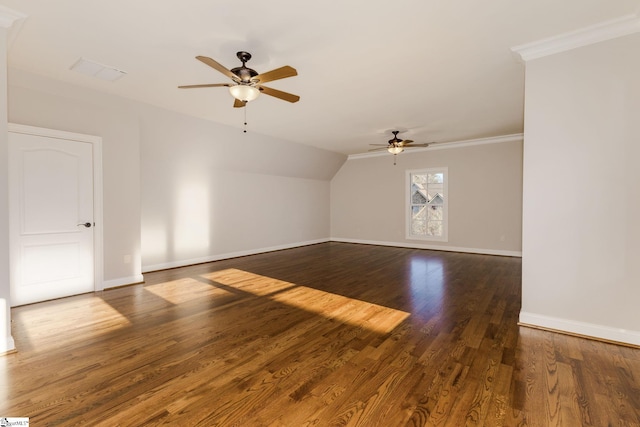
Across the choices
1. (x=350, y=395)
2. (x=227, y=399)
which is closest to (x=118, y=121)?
(x=227, y=399)

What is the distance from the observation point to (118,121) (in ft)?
14.4

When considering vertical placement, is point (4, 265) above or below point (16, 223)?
below

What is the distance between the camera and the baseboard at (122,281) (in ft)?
14.1

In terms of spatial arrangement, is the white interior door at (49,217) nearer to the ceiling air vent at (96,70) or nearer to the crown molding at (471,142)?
the ceiling air vent at (96,70)

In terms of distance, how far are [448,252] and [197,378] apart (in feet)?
22.2

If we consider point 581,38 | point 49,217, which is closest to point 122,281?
point 49,217

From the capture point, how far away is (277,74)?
8.74ft

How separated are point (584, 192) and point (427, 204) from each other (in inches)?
213

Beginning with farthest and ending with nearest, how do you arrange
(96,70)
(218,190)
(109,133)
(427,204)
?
(427,204)
(218,190)
(109,133)
(96,70)

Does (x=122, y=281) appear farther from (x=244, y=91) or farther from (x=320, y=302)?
(x=244, y=91)

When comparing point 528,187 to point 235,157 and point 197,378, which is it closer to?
point 197,378

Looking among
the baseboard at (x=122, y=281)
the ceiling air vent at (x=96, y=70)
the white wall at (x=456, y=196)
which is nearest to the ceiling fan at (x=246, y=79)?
the ceiling air vent at (x=96, y=70)

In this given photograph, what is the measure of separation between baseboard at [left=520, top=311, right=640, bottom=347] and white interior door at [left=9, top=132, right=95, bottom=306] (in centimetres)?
537

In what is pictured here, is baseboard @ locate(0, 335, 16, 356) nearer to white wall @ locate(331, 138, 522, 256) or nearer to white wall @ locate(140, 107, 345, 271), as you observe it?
white wall @ locate(140, 107, 345, 271)
